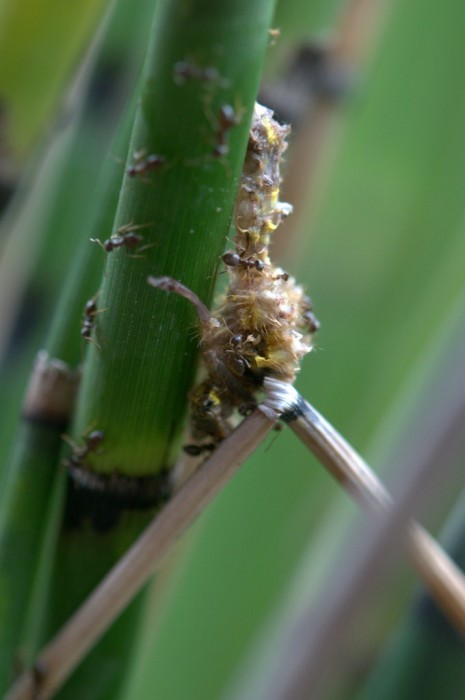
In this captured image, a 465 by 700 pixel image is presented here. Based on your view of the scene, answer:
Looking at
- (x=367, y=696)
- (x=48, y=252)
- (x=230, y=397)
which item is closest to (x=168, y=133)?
(x=230, y=397)

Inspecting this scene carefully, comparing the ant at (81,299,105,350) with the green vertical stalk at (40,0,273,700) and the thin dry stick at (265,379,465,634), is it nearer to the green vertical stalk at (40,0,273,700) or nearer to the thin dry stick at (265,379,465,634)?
the green vertical stalk at (40,0,273,700)

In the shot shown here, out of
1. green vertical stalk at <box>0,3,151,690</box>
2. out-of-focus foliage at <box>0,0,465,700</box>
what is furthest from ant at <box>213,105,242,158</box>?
out-of-focus foliage at <box>0,0,465,700</box>

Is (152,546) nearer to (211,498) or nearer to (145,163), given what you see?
(211,498)

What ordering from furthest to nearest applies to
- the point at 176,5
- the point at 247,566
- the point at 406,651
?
the point at 247,566 → the point at 406,651 → the point at 176,5

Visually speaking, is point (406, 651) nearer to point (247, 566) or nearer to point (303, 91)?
point (247, 566)

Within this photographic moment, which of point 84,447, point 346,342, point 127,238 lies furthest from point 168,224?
point 346,342

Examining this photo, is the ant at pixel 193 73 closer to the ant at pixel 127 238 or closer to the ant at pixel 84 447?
the ant at pixel 127 238
